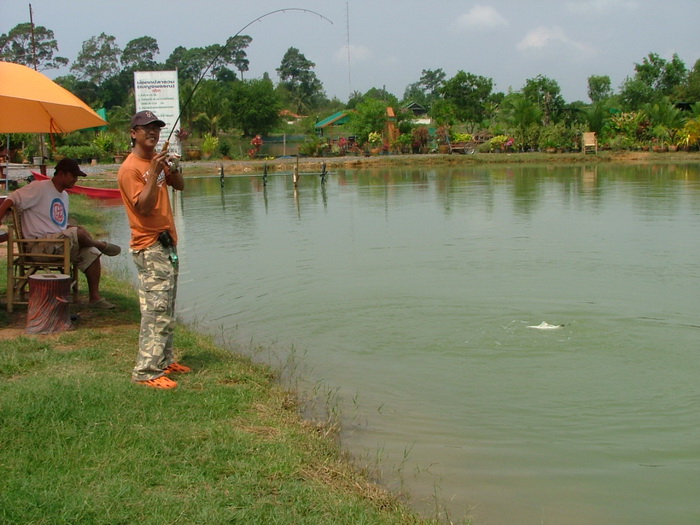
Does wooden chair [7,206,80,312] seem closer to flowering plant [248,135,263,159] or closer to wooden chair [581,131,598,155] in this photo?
wooden chair [581,131,598,155]

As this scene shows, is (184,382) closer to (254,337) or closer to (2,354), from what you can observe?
(2,354)

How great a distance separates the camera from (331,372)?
20.5 ft

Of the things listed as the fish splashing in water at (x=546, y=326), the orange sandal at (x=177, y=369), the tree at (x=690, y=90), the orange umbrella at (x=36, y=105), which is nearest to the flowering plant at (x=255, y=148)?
the tree at (x=690, y=90)

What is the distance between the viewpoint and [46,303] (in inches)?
232

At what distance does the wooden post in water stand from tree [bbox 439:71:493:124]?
50.4 m

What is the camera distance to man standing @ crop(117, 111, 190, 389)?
4723mm

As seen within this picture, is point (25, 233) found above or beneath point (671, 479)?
above

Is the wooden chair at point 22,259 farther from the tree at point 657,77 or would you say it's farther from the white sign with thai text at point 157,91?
the tree at point 657,77

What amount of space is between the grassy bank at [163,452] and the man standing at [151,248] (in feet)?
0.69

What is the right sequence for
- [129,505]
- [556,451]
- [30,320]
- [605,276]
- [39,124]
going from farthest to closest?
[605,276] → [39,124] → [30,320] → [556,451] → [129,505]

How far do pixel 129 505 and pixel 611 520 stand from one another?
237cm

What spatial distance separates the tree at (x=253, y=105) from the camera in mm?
56094

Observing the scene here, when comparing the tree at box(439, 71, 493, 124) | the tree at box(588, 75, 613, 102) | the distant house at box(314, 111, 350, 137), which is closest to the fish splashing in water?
the tree at box(439, 71, 493, 124)

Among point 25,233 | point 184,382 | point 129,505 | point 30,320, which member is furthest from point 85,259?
point 129,505
